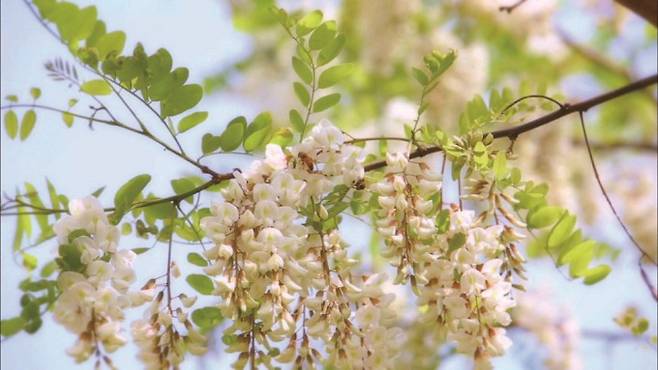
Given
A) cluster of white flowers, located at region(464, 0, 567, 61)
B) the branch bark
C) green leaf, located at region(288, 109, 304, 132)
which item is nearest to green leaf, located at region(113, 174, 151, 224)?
green leaf, located at region(288, 109, 304, 132)

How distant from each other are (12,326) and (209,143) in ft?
0.66

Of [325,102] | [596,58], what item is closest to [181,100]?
[325,102]

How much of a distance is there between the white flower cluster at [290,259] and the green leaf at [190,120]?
0.09 m

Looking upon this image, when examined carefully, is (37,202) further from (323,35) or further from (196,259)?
(323,35)

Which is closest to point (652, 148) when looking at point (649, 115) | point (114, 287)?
point (649, 115)

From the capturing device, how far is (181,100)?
0.68 m

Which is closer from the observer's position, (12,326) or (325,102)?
(12,326)

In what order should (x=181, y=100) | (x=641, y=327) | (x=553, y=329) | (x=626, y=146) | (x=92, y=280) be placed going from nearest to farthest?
1. (x=92, y=280)
2. (x=181, y=100)
3. (x=641, y=327)
4. (x=553, y=329)
5. (x=626, y=146)

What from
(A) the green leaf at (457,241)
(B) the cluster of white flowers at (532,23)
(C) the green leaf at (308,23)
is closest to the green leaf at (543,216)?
(A) the green leaf at (457,241)

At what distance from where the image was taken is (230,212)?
61 centimetres

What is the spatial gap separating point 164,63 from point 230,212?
0.43 ft

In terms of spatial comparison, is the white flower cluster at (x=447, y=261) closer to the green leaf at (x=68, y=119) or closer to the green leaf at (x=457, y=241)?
the green leaf at (x=457, y=241)

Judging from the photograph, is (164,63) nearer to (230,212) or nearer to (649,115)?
(230,212)

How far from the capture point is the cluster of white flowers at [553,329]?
193cm
